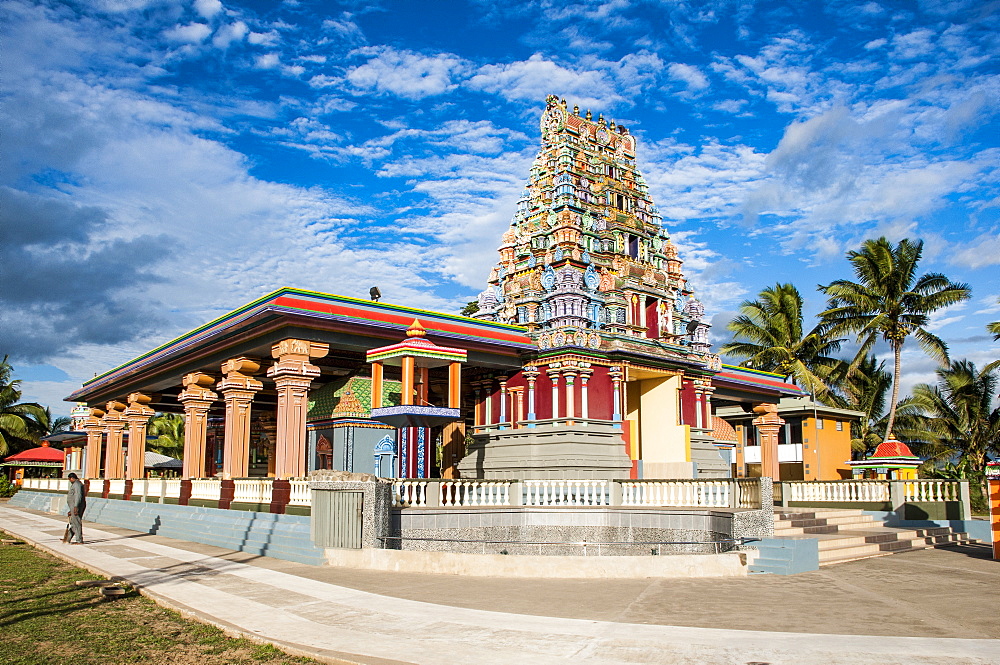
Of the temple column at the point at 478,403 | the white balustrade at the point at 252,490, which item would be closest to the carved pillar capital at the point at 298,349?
the white balustrade at the point at 252,490

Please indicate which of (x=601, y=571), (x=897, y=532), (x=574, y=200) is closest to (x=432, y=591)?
(x=601, y=571)

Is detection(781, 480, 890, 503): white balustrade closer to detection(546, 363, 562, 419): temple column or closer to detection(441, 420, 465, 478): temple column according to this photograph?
detection(546, 363, 562, 419): temple column

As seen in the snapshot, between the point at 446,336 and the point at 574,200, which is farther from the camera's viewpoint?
the point at 574,200

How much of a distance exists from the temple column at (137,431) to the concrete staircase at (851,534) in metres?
24.8

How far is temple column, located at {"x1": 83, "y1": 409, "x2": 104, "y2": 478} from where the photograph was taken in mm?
37562

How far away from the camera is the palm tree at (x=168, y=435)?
194 ft

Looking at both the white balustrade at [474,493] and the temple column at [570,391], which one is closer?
the white balustrade at [474,493]

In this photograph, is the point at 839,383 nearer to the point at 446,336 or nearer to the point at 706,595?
the point at 446,336

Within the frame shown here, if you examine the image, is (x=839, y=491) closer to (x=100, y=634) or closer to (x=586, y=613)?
(x=586, y=613)

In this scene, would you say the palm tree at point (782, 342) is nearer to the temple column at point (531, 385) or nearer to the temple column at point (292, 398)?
the temple column at point (531, 385)

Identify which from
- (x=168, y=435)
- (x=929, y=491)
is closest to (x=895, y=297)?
(x=929, y=491)

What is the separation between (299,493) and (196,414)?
10321 millimetres

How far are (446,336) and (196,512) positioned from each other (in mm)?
8608

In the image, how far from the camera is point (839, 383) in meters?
44.6
